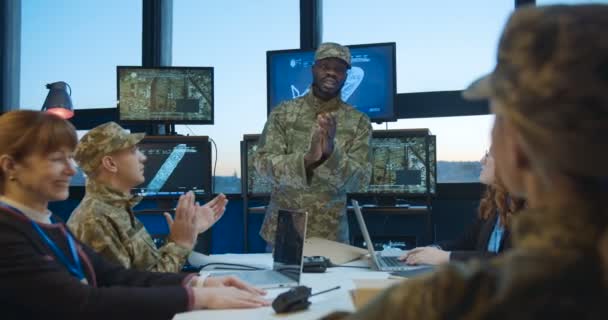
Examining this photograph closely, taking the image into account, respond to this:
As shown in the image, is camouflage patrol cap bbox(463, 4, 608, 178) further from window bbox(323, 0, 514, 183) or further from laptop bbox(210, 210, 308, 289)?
window bbox(323, 0, 514, 183)

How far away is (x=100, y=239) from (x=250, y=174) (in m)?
1.87

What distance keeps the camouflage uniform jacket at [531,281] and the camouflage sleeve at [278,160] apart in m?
1.84

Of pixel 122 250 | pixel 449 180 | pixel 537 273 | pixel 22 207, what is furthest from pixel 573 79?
pixel 449 180

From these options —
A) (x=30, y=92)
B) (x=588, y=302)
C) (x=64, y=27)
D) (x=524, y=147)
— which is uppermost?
(x=64, y=27)

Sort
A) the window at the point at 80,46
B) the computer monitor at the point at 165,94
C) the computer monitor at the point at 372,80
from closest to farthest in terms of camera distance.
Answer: the computer monitor at the point at 372,80 < the computer monitor at the point at 165,94 < the window at the point at 80,46

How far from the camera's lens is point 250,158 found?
350cm

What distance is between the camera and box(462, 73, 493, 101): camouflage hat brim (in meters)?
0.57

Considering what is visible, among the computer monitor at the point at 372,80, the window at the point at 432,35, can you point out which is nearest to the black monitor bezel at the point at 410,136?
the computer monitor at the point at 372,80

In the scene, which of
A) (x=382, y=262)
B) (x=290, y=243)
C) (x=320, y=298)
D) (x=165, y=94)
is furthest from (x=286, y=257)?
(x=165, y=94)

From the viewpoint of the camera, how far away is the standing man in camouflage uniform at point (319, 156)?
2.39 metres

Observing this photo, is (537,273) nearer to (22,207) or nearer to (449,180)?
(22,207)

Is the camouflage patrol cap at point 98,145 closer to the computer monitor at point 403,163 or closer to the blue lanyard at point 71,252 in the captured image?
the blue lanyard at point 71,252

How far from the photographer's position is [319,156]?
234cm

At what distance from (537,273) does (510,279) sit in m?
0.02
